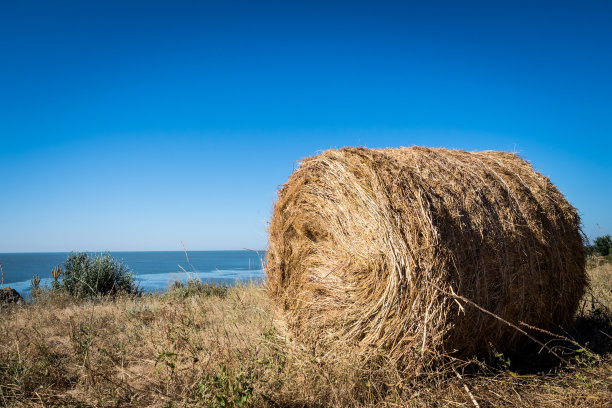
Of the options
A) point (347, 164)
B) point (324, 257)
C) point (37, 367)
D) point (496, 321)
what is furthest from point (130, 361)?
point (496, 321)

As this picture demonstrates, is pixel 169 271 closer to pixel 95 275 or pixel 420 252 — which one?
pixel 95 275

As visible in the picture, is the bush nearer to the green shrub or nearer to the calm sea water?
the calm sea water

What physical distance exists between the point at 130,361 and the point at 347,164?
11.6ft

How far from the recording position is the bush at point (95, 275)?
33.0 feet

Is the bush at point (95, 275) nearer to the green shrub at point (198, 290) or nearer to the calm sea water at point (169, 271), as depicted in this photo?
the calm sea water at point (169, 271)

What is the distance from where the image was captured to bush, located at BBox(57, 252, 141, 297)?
33.0 ft

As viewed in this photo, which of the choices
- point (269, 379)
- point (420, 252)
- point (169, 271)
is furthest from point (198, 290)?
point (169, 271)

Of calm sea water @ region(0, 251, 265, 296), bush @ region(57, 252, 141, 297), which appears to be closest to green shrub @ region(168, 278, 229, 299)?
calm sea water @ region(0, 251, 265, 296)

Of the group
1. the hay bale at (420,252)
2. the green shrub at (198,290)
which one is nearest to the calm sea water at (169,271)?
the green shrub at (198,290)

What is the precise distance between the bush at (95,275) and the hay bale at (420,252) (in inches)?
269

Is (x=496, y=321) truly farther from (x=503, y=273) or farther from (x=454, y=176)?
(x=454, y=176)

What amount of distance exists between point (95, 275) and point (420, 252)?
→ 9.89 meters

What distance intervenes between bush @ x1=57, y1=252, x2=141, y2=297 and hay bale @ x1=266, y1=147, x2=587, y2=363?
6842mm

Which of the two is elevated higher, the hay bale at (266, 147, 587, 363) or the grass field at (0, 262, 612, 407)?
the hay bale at (266, 147, 587, 363)
